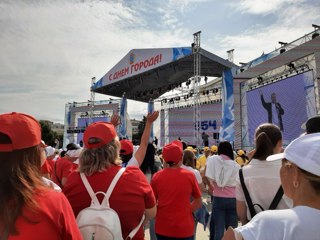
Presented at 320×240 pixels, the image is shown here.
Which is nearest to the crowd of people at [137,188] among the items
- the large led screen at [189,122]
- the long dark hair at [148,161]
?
the long dark hair at [148,161]

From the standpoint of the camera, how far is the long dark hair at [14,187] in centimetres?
111

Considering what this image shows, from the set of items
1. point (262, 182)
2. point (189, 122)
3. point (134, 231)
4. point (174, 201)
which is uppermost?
point (189, 122)

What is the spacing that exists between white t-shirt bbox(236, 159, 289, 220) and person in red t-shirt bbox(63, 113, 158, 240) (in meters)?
0.84

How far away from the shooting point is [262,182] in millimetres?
2209

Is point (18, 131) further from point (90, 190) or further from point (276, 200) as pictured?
point (276, 200)

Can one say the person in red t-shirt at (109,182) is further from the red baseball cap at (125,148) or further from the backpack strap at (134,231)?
the red baseball cap at (125,148)

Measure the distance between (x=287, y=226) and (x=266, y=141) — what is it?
141 cm

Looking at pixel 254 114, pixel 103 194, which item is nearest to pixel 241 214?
pixel 103 194

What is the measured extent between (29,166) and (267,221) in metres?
0.95

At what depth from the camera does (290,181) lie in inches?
43.5

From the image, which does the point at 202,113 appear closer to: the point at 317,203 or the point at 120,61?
the point at 120,61

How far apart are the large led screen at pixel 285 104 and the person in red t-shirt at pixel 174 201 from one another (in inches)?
400

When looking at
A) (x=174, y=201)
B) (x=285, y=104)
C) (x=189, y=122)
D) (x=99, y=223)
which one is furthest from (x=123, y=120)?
(x=99, y=223)

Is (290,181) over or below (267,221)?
over
